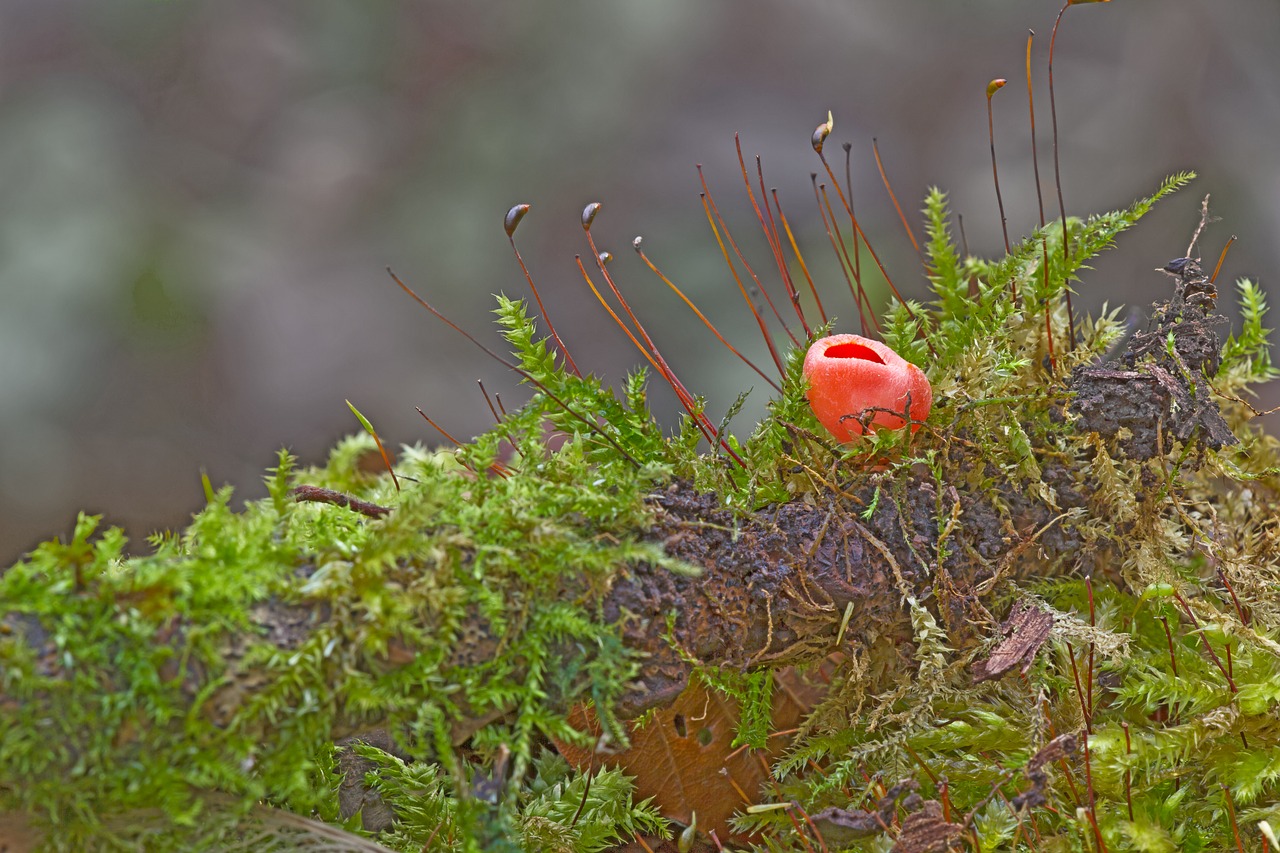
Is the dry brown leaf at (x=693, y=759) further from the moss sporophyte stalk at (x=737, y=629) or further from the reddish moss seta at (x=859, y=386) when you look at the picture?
the reddish moss seta at (x=859, y=386)

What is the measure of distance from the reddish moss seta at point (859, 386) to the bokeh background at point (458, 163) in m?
1.60

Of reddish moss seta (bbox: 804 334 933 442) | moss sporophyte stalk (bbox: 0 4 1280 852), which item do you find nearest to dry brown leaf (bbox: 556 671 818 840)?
moss sporophyte stalk (bbox: 0 4 1280 852)

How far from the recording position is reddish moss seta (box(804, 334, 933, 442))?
927 mm

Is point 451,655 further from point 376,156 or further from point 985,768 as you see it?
point 376,156

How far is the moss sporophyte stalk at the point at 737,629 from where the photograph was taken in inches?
25.0

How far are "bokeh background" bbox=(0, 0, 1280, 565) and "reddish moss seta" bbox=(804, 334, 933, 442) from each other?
5.27 ft

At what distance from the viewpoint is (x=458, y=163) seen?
8.81 ft

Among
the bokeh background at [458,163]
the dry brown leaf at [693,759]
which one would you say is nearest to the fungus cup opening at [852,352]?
the dry brown leaf at [693,759]

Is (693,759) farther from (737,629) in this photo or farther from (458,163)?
(458,163)

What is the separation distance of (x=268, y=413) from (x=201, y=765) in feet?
6.74

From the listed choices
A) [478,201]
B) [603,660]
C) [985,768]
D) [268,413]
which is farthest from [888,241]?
[603,660]

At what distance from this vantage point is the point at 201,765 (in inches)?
24.7

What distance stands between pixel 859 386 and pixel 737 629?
11.0 inches

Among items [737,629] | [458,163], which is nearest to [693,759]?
[737,629]
